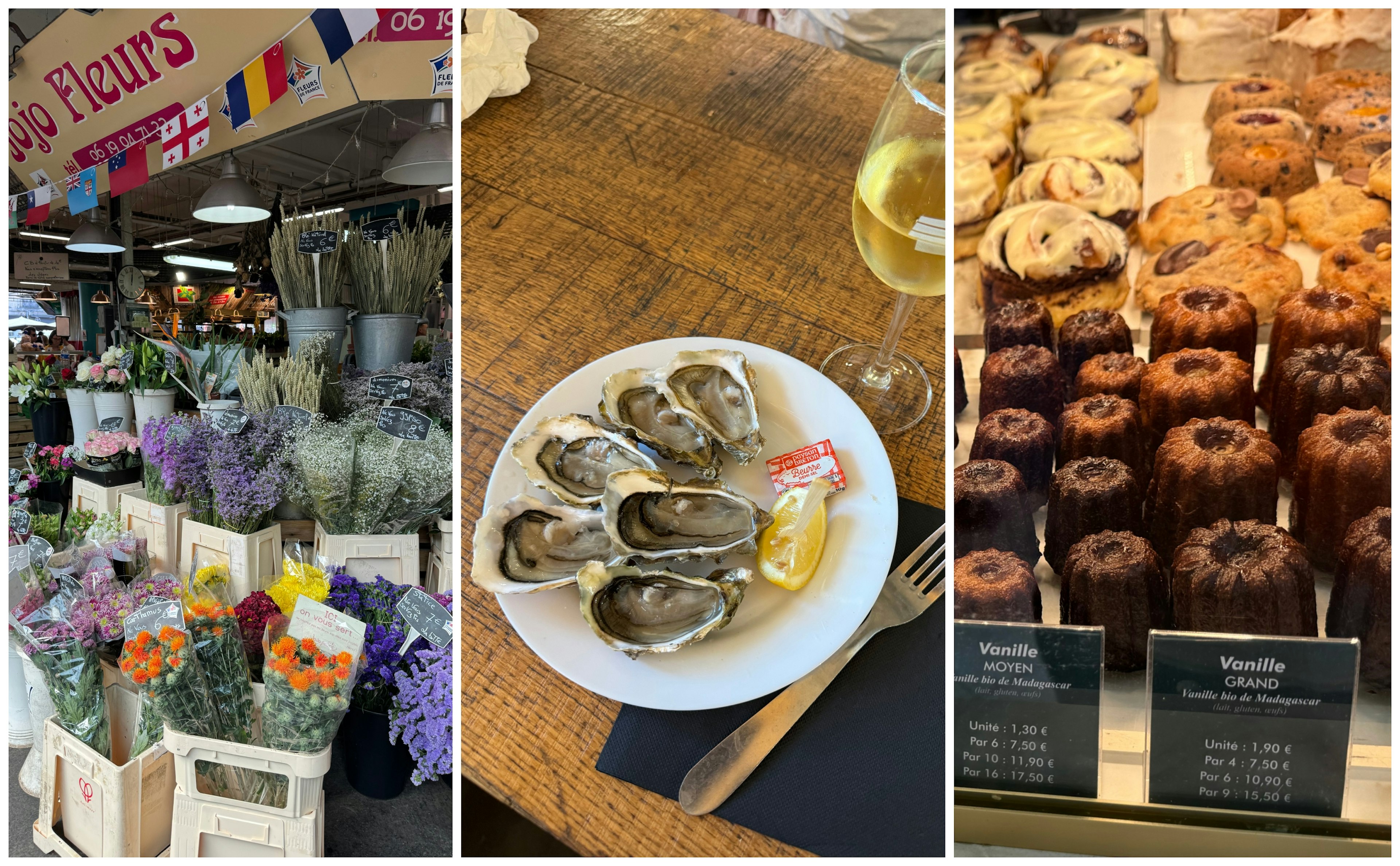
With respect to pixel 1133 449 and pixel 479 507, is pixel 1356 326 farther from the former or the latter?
pixel 479 507

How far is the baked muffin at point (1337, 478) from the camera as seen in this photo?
0.78 metres

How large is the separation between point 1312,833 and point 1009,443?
465 mm

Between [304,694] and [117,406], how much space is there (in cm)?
99

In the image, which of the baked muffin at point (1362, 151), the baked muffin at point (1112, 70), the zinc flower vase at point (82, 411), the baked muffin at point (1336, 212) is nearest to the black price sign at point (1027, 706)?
the baked muffin at point (1336, 212)

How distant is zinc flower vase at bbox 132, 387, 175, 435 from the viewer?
61.2 inches

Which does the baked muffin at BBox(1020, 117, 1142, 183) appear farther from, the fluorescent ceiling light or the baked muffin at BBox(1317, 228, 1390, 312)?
the fluorescent ceiling light

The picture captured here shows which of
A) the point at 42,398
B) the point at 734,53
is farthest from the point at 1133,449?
the point at 42,398

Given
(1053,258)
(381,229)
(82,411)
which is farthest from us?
(82,411)

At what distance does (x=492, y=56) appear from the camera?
143 cm

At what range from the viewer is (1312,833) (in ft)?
2.44

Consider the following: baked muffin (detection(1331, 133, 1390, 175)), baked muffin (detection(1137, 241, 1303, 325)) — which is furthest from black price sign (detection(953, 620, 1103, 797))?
baked muffin (detection(1331, 133, 1390, 175))

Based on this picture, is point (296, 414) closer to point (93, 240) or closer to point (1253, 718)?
point (93, 240)

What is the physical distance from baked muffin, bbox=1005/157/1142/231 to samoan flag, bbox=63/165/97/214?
192 centimetres

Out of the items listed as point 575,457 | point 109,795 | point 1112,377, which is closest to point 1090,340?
point 1112,377
